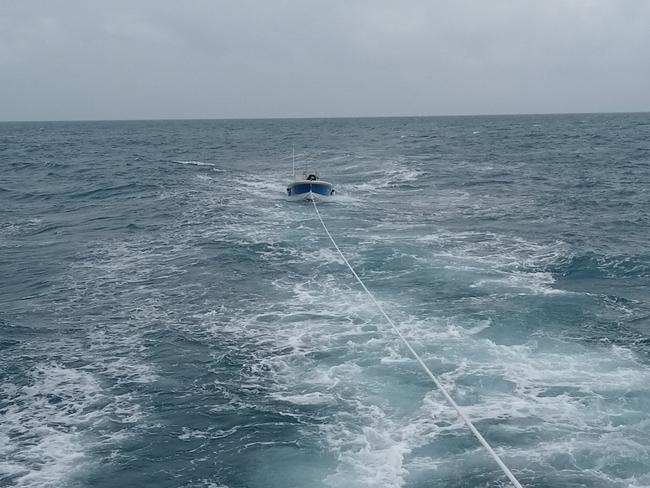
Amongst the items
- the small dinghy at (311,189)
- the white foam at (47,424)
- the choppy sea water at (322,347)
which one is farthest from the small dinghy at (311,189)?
the white foam at (47,424)

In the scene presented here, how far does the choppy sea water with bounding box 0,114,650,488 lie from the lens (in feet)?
41.8

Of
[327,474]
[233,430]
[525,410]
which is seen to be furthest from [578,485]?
[233,430]

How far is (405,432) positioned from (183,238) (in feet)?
74.4

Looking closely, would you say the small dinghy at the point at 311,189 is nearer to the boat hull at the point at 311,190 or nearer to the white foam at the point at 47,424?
the boat hull at the point at 311,190

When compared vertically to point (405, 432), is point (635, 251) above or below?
above

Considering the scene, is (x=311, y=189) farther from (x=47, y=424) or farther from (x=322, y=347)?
(x=47, y=424)

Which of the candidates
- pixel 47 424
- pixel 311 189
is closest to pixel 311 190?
pixel 311 189

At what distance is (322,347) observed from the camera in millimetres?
18312

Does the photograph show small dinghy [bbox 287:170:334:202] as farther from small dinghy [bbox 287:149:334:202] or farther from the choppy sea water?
the choppy sea water

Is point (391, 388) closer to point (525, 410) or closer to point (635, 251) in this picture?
point (525, 410)

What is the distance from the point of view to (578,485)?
11531 millimetres

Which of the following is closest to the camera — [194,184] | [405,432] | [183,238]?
[405,432]

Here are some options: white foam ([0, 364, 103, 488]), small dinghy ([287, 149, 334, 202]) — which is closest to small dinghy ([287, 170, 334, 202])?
small dinghy ([287, 149, 334, 202])

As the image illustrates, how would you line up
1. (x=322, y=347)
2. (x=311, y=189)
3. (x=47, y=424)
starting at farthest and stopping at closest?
(x=311, y=189), (x=322, y=347), (x=47, y=424)
